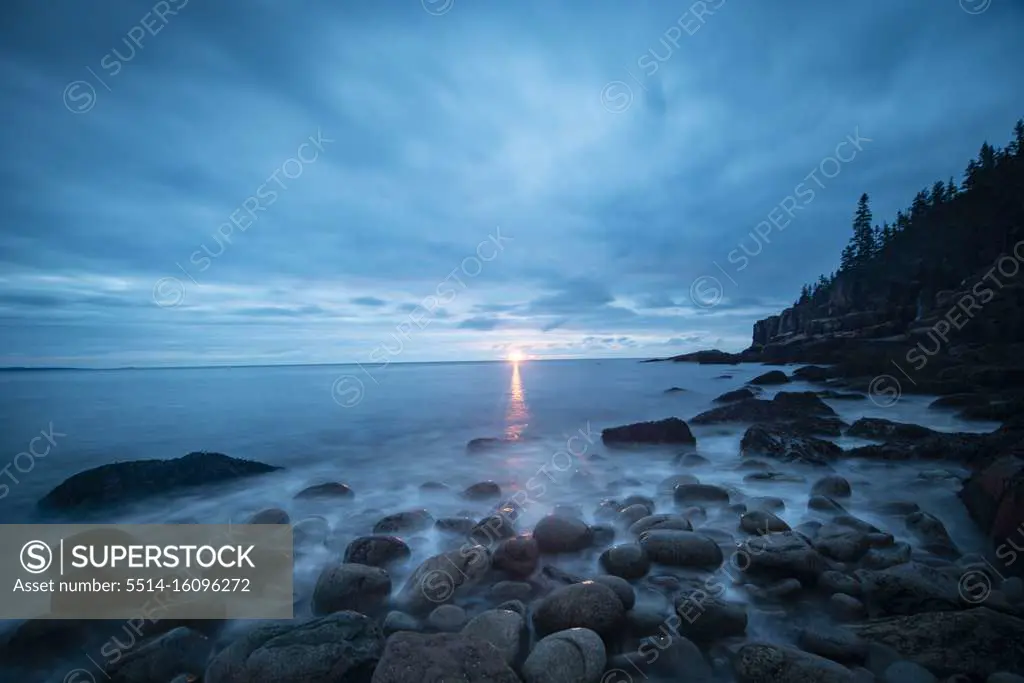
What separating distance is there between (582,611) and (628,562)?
59.3 inches

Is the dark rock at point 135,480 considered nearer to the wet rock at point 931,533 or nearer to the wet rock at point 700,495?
the wet rock at point 700,495

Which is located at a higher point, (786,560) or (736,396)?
(736,396)

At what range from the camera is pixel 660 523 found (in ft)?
23.2

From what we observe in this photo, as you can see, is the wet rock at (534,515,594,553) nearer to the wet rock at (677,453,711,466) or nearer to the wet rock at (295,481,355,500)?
the wet rock at (295,481,355,500)

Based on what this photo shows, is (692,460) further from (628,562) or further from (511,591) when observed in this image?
(511,591)

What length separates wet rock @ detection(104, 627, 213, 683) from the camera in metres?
4.16

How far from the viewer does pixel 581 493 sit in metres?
10.1

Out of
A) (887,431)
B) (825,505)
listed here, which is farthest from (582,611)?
(887,431)

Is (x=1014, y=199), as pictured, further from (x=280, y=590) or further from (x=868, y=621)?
(x=280, y=590)

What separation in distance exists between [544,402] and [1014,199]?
68.1 metres

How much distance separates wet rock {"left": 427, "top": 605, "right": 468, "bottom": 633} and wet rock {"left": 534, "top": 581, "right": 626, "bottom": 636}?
877 millimetres

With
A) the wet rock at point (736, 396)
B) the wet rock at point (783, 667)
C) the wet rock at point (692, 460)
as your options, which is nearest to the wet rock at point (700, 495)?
the wet rock at point (692, 460)

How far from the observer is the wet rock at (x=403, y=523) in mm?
7801


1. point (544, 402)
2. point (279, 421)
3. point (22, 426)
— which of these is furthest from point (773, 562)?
point (22, 426)
